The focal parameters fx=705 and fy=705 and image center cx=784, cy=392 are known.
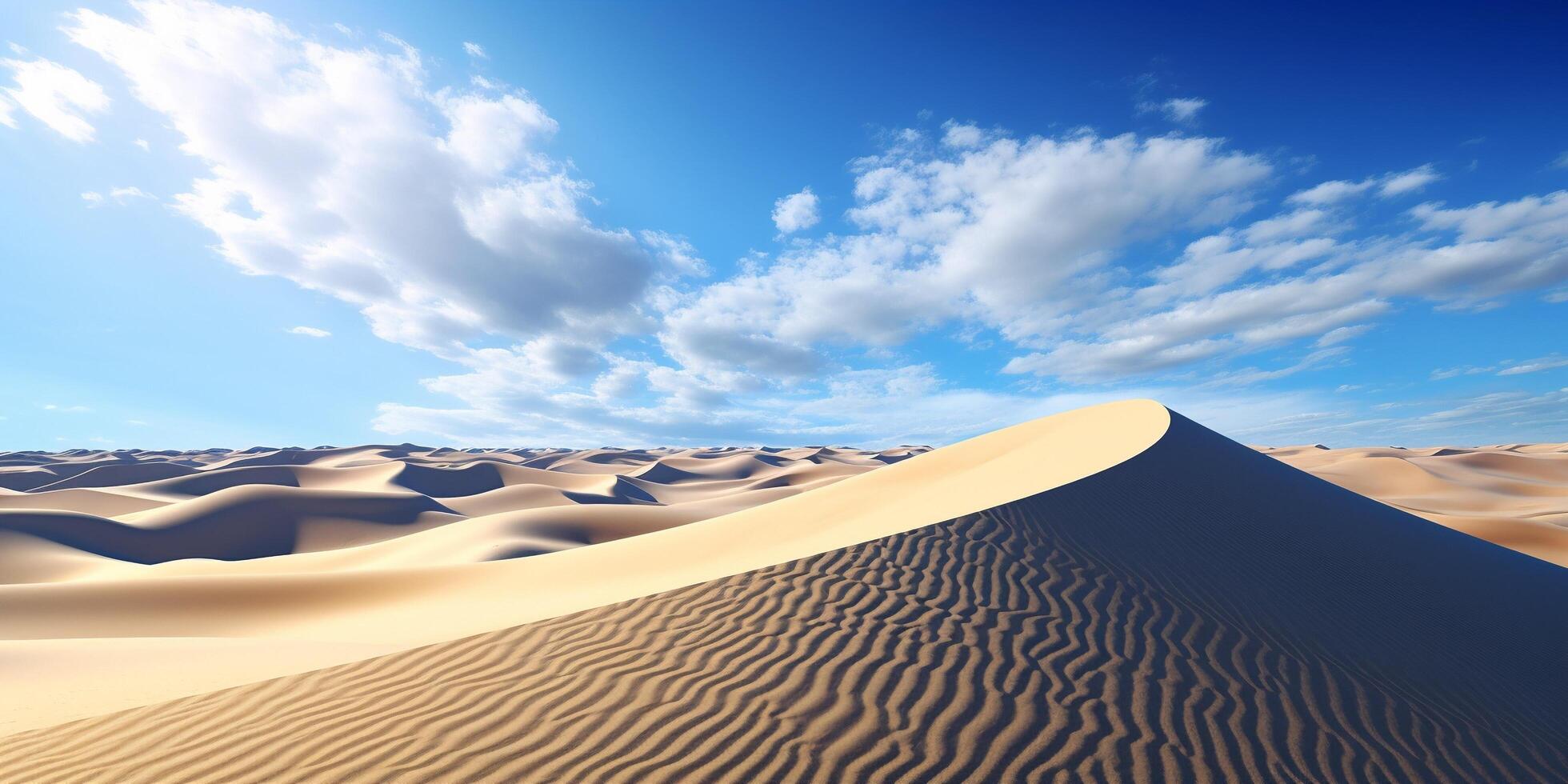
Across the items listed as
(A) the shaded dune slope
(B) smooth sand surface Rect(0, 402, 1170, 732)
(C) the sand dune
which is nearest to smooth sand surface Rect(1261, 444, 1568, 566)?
(B) smooth sand surface Rect(0, 402, 1170, 732)

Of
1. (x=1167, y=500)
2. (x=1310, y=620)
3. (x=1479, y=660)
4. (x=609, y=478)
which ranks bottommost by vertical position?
(x=1479, y=660)

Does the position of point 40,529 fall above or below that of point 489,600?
above

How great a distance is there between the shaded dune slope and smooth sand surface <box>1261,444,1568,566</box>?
13559 mm

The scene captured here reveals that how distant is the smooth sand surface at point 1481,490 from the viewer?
16.8m

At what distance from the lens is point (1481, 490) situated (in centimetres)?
3028

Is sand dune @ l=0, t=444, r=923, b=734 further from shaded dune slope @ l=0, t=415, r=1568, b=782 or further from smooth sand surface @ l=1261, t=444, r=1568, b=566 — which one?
smooth sand surface @ l=1261, t=444, r=1568, b=566

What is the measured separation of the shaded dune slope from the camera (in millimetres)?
3662

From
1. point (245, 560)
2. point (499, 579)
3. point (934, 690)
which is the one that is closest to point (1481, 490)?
point (934, 690)

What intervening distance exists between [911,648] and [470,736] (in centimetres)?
264

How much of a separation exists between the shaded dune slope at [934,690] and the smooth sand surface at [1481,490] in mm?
13559

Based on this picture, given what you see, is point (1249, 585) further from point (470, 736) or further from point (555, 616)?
point (470, 736)

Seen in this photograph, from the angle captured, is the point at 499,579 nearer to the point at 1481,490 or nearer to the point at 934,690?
the point at 934,690

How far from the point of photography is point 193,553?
68.1ft

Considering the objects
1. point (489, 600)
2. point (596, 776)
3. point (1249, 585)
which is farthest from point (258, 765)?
point (1249, 585)
